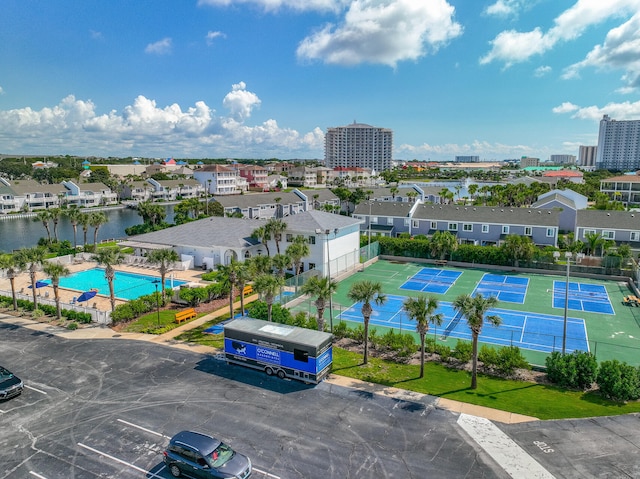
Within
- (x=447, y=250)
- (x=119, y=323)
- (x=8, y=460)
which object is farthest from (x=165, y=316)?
(x=447, y=250)

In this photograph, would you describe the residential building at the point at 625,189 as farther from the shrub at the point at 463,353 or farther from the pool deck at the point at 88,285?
the pool deck at the point at 88,285

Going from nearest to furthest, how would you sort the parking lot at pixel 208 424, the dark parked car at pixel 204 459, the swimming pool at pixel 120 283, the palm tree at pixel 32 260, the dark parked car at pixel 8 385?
the dark parked car at pixel 204 459, the parking lot at pixel 208 424, the dark parked car at pixel 8 385, the palm tree at pixel 32 260, the swimming pool at pixel 120 283

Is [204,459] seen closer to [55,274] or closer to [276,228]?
[55,274]

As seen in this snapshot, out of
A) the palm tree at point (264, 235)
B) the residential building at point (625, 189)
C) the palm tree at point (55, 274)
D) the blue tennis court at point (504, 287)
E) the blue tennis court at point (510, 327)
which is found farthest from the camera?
the residential building at point (625, 189)

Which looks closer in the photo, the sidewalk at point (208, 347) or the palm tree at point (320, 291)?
the sidewalk at point (208, 347)

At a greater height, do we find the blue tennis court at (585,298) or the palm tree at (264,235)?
the palm tree at (264,235)

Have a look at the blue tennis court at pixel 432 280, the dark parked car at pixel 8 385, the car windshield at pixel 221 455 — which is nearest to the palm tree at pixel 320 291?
the car windshield at pixel 221 455

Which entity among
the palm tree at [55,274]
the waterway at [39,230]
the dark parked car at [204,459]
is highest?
the palm tree at [55,274]

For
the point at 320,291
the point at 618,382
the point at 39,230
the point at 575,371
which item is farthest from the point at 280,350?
the point at 39,230

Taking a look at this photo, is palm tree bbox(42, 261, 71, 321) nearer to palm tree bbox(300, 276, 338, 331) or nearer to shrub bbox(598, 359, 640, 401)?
palm tree bbox(300, 276, 338, 331)
